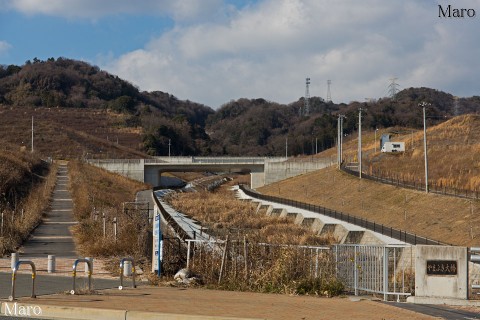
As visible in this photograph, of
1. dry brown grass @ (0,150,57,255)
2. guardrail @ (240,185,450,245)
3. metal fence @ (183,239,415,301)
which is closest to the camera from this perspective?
metal fence @ (183,239,415,301)

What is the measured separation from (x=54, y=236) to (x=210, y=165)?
74672 mm

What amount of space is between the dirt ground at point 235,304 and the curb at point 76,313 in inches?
11.9

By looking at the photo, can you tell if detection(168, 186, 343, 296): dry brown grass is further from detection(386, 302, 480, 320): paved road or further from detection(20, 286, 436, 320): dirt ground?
detection(386, 302, 480, 320): paved road

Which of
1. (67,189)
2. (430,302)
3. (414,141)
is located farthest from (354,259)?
(414,141)

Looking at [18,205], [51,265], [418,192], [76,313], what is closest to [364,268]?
[76,313]

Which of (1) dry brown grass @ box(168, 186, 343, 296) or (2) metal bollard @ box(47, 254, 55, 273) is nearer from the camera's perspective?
(1) dry brown grass @ box(168, 186, 343, 296)

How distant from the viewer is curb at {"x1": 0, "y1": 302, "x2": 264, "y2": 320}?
12352mm

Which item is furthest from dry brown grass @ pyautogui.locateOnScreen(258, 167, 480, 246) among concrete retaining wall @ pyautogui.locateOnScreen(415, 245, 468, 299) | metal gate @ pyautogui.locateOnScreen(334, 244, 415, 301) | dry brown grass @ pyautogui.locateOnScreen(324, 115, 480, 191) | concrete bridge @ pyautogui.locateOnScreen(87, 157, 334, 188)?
concrete retaining wall @ pyautogui.locateOnScreen(415, 245, 468, 299)

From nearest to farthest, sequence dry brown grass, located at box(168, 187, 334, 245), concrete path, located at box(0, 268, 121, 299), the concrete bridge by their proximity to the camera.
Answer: concrete path, located at box(0, 268, 121, 299) < dry brown grass, located at box(168, 187, 334, 245) < the concrete bridge

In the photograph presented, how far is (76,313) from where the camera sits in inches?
508

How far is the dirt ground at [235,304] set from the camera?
13.0 m

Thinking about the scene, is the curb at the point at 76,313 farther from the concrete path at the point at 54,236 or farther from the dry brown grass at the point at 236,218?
the dry brown grass at the point at 236,218

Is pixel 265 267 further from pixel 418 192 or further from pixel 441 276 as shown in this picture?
pixel 418 192

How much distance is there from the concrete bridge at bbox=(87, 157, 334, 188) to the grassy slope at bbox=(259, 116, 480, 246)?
3068mm
